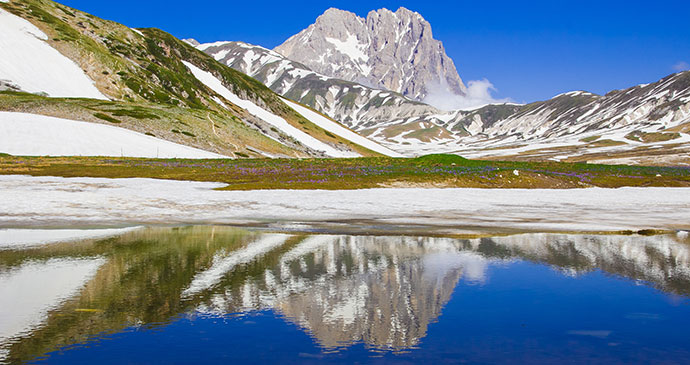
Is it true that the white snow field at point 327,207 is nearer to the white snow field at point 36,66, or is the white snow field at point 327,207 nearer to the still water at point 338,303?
the still water at point 338,303

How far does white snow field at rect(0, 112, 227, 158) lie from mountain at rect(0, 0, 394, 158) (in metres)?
0.38

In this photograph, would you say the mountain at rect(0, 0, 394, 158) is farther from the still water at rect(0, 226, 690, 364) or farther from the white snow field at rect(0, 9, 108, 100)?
the still water at rect(0, 226, 690, 364)

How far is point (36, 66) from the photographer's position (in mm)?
143375

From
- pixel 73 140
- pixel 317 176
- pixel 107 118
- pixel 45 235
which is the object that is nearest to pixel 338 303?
pixel 45 235

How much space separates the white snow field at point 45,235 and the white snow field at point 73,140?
76698 mm

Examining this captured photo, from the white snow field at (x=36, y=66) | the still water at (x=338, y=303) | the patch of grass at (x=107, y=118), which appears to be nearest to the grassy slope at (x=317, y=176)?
the still water at (x=338, y=303)

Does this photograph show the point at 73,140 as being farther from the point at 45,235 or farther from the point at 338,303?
the point at 338,303

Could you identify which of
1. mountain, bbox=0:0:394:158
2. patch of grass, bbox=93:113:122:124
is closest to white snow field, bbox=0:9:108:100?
mountain, bbox=0:0:394:158

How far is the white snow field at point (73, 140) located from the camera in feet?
306

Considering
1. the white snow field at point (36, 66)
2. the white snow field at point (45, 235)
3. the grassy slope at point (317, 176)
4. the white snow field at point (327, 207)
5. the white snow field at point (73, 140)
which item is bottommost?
the white snow field at point (45, 235)

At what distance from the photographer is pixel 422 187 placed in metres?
59.1

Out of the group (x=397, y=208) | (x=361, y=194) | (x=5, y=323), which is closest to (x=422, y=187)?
(x=361, y=194)

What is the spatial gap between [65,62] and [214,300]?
158843mm

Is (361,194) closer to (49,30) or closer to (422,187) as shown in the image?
(422,187)
